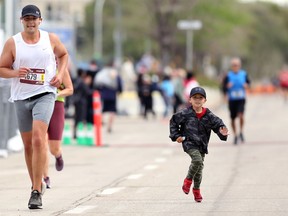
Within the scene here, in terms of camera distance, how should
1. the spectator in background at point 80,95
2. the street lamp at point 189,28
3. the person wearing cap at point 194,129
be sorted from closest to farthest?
the person wearing cap at point 194,129 → the spectator in background at point 80,95 → the street lamp at point 189,28

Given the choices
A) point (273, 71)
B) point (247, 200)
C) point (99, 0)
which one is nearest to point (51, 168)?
point (247, 200)

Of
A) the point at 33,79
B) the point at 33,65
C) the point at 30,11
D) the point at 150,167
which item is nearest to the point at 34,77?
the point at 33,79

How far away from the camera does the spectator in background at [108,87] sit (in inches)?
1187

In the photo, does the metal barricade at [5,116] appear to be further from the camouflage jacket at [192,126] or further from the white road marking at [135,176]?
the camouflage jacket at [192,126]

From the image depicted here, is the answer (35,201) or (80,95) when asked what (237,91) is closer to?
(80,95)

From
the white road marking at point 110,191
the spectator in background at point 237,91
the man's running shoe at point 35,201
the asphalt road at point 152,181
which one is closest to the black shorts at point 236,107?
the spectator in background at point 237,91

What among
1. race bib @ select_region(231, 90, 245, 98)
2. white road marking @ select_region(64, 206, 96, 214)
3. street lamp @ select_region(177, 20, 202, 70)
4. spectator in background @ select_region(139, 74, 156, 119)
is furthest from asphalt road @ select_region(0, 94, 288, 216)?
street lamp @ select_region(177, 20, 202, 70)

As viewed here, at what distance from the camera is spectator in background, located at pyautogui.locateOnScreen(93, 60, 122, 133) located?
30.1m

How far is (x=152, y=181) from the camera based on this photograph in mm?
15195

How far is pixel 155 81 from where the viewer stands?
42062mm

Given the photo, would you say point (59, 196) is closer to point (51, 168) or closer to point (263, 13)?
point (51, 168)

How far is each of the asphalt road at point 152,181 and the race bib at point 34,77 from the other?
130cm

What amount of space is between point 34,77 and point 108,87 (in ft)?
61.2

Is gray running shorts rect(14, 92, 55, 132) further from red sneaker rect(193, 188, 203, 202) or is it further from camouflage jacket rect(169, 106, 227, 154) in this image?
red sneaker rect(193, 188, 203, 202)
